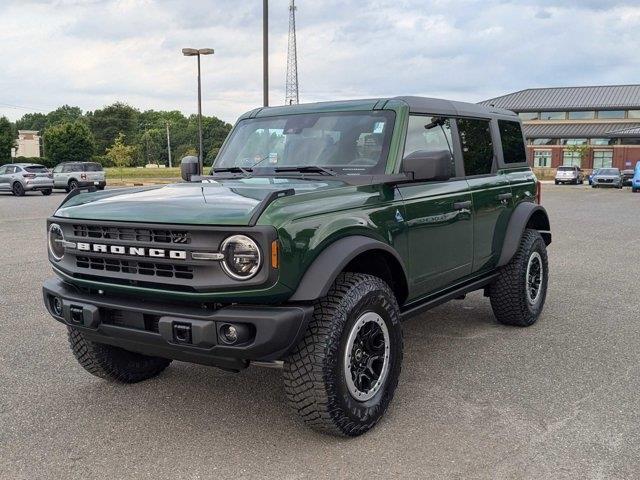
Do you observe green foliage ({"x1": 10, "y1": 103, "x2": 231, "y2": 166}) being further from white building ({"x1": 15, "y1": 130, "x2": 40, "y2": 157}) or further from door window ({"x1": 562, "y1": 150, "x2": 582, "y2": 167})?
door window ({"x1": 562, "y1": 150, "x2": 582, "y2": 167})

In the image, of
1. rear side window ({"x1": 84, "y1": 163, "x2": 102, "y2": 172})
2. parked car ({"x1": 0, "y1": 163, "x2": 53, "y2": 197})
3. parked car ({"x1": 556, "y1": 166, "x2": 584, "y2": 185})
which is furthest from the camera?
parked car ({"x1": 556, "y1": 166, "x2": 584, "y2": 185})

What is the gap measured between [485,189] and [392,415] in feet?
6.95

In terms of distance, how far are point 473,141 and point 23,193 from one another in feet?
88.6

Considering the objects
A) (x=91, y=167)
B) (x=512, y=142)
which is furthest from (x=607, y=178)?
(x=512, y=142)

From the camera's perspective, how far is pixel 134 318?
339 cm

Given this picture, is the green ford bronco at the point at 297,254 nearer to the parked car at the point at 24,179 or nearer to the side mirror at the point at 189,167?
the side mirror at the point at 189,167

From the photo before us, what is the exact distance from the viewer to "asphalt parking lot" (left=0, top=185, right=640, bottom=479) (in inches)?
127

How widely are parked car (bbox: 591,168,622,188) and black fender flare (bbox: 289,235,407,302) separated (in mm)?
40702

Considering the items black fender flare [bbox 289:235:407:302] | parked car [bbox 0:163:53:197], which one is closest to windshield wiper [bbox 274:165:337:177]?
black fender flare [bbox 289:235:407:302]

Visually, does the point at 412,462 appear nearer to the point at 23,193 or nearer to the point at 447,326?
the point at 447,326

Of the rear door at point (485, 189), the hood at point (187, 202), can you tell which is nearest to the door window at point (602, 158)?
the rear door at point (485, 189)

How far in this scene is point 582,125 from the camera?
252ft

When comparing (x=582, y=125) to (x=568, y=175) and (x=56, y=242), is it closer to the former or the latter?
(x=568, y=175)

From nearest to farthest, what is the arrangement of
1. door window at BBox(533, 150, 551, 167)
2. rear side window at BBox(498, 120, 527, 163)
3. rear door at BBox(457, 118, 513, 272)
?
rear door at BBox(457, 118, 513, 272) → rear side window at BBox(498, 120, 527, 163) → door window at BBox(533, 150, 551, 167)
